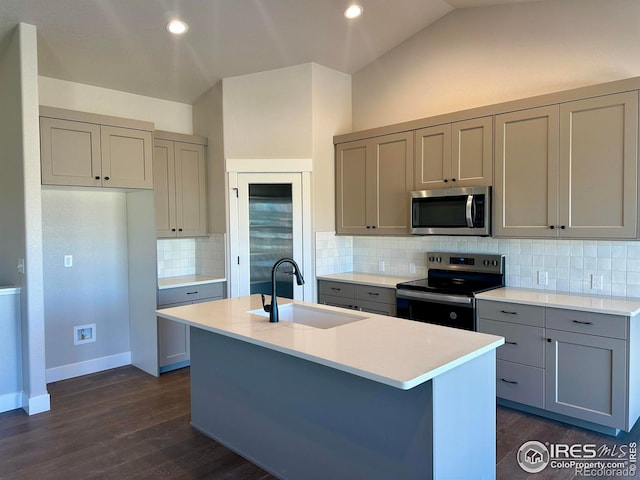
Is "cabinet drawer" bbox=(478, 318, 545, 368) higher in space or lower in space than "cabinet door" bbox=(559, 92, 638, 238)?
lower

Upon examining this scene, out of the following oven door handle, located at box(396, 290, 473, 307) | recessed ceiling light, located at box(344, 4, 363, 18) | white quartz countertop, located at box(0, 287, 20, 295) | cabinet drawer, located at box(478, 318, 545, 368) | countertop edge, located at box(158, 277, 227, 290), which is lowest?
cabinet drawer, located at box(478, 318, 545, 368)

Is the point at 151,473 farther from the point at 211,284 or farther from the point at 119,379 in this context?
the point at 211,284

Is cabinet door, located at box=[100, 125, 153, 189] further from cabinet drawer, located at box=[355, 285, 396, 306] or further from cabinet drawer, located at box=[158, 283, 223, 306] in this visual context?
cabinet drawer, located at box=[355, 285, 396, 306]

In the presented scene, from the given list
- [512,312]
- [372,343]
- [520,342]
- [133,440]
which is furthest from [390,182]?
[133,440]

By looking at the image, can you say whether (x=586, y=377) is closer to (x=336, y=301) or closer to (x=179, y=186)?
(x=336, y=301)

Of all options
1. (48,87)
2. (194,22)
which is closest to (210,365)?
(194,22)

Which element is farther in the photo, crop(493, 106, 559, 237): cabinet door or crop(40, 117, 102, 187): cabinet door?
Answer: crop(40, 117, 102, 187): cabinet door

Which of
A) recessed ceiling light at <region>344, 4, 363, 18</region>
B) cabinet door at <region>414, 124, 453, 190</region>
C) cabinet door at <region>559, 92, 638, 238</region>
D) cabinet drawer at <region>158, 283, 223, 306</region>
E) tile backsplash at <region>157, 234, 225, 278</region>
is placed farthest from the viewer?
tile backsplash at <region>157, 234, 225, 278</region>

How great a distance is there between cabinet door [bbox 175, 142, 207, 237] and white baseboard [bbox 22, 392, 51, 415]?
1.92m

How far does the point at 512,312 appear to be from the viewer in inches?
130

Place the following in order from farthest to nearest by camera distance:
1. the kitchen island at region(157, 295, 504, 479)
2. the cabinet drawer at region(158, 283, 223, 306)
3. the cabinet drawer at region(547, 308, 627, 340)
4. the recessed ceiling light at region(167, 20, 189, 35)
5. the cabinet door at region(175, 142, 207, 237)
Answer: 1. the cabinet door at region(175, 142, 207, 237)
2. the cabinet drawer at region(158, 283, 223, 306)
3. the recessed ceiling light at region(167, 20, 189, 35)
4. the cabinet drawer at region(547, 308, 627, 340)
5. the kitchen island at region(157, 295, 504, 479)

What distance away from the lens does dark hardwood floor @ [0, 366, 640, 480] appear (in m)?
2.65

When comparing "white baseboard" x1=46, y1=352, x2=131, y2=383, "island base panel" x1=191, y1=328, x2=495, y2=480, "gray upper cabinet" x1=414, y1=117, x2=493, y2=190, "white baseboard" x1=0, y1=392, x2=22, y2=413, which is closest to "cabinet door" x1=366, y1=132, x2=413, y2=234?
"gray upper cabinet" x1=414, y1=117, x2=493, y2=190

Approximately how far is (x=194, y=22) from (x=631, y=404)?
4.28 metres
